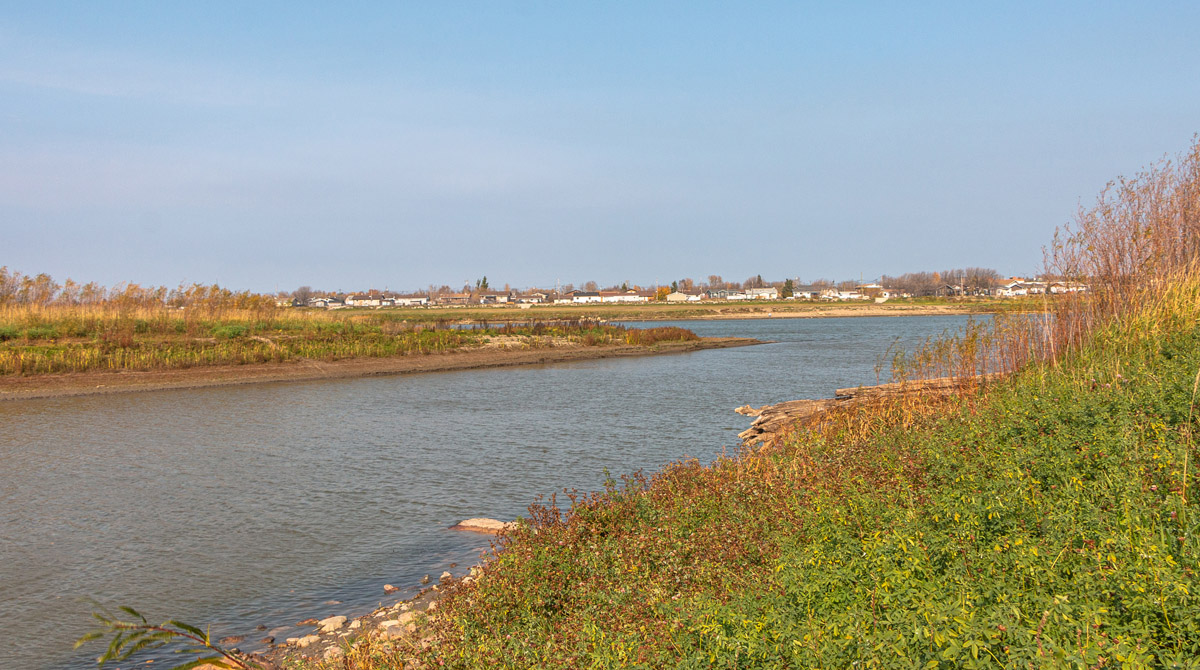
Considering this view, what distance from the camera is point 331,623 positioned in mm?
7930

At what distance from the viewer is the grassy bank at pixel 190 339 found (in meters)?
30.2

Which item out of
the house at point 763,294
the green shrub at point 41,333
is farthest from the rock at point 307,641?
the house at point 763,294

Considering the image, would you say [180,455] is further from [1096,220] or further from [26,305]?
[26,305]

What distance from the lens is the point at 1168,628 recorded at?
146 inches

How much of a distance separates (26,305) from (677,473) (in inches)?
1455

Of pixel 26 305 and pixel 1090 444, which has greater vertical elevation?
pixel 26 305

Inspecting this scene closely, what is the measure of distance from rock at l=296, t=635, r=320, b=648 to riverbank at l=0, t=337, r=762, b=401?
24.8 m

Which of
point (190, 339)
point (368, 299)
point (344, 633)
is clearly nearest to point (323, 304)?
point (368, 299)

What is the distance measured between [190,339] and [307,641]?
3103 centimetres

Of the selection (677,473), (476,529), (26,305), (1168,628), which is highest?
(26,305)

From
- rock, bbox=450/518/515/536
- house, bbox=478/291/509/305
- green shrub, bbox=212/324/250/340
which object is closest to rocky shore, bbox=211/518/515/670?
rock, bbox=450/518/515/536

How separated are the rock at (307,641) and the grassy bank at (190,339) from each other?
1086 inches

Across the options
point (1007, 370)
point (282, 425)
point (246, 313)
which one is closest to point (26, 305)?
point (246, 313)

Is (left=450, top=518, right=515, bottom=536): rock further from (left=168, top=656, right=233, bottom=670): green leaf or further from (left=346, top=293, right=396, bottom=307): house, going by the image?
(left=346, top=293, right=396, bottom=307): house
